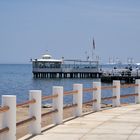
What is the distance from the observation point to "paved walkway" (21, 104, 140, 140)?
40.9 ft

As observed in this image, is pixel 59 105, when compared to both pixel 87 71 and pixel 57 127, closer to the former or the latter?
pixel 57 127

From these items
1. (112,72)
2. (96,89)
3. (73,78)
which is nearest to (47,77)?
(73,78)

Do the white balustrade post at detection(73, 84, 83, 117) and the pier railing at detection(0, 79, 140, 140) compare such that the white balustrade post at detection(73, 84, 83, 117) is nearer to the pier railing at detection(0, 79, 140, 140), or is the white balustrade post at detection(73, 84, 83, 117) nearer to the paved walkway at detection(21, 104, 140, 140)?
the pier railing at detection(0, 79, 140, 140)

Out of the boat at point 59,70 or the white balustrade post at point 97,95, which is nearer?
the white balustrade post at point 97,95

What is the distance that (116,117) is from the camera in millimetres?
16891

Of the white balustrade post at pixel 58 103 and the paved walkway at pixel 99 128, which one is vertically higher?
the white balustrade post at pixel 58 103

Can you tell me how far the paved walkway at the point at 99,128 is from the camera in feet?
40.9

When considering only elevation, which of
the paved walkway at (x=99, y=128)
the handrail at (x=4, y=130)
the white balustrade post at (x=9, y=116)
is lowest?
the paved walkway at (x=99, y=128)

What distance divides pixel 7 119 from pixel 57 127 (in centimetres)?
349

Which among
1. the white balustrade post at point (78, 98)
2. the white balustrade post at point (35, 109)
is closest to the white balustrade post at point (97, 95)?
the white balustrade post at point (78, 98)

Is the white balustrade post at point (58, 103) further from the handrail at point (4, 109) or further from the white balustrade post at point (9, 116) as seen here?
the handrail at point (4, 109)

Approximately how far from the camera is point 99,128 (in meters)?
14.1

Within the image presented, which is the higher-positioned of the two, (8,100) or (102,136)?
(8,100)

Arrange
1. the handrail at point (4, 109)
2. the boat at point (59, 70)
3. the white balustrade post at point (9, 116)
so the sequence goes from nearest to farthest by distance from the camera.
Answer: the handrail at point (4, 109)
the white balustrade post at point (9, 116)
the boat at point (59, 70)
